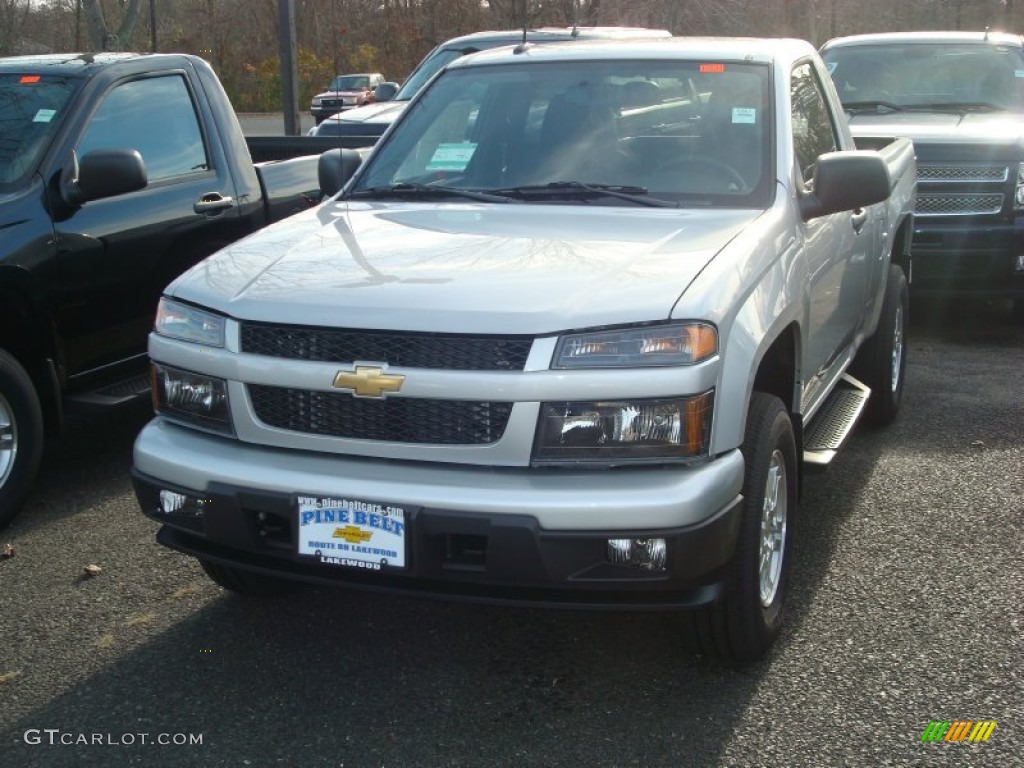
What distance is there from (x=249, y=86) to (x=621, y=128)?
35311mm

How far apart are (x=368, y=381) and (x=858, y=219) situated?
274cm

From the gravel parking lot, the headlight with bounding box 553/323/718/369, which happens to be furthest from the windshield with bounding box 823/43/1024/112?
the headlight with bounding box 553/323/718/369

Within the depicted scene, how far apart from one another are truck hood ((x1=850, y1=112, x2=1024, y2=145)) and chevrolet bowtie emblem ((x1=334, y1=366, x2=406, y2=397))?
5.65 meters

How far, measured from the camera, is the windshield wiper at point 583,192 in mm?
4230

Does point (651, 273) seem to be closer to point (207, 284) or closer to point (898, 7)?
point (207, 284)

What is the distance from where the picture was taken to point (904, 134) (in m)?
8.44

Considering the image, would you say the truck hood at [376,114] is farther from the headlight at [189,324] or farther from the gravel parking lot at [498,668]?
the headlight at [189,324]

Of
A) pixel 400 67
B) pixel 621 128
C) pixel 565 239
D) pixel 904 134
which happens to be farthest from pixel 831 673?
pixel 400 67

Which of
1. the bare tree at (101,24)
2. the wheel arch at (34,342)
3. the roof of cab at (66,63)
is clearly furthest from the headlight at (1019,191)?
the bare tree at (101,24)

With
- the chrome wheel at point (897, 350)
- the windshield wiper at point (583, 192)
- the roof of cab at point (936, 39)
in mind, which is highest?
the roof of cab at point (936, 39)

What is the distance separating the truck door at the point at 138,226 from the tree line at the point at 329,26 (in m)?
25.5

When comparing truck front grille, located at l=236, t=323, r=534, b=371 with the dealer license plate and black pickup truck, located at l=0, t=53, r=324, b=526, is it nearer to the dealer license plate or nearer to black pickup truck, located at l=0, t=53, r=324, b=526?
the dealer license plate

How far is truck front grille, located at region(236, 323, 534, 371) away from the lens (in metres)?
3.23

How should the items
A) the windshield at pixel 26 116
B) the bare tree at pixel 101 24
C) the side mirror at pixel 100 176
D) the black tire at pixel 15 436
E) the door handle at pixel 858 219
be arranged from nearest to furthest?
the black tire at pixel 15 436 → the door handle at pixel 858 219 → the side mirror at pixel 100 176 → the windshield at pixel 26 116 → the bare tree at pixel 101 24
